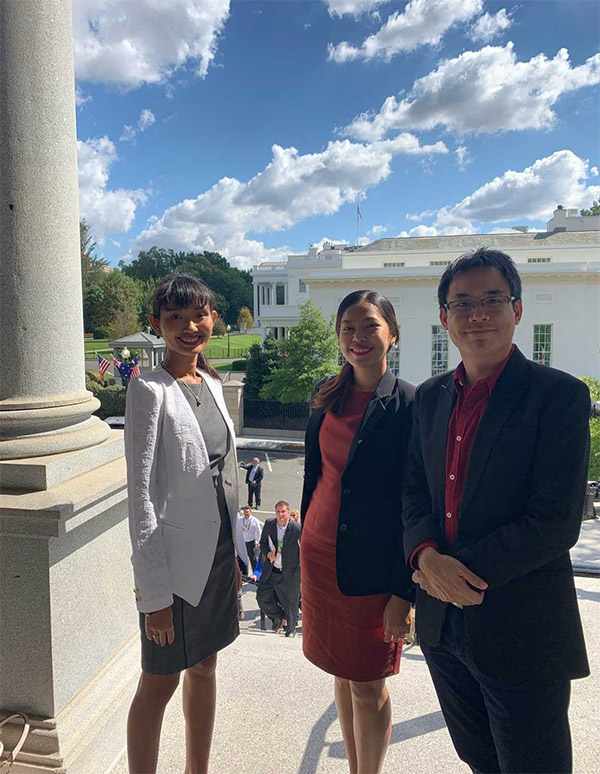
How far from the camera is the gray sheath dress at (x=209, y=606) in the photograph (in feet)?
7.02

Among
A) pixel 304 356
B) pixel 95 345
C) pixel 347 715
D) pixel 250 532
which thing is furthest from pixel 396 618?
pixel 95 345

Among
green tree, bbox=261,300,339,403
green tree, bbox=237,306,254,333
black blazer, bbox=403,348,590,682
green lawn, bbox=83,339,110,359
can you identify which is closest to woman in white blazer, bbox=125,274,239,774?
black blazer, bbox=403,348,590,682

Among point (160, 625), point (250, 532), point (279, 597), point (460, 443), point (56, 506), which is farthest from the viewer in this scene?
point (250, 532)

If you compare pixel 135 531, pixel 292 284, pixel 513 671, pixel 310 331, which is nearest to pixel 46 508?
pixel 135 531

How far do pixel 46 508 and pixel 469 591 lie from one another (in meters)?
1.82

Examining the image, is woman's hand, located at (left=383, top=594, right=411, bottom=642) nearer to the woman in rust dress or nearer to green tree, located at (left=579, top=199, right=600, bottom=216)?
the woman in rust dress

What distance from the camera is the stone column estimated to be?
2.69 meters

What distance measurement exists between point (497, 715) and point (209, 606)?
3.85 feet

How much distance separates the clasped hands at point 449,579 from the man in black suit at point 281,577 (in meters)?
5.26

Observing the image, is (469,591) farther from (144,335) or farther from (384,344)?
(144,335)

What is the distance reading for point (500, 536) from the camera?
167 centimetres

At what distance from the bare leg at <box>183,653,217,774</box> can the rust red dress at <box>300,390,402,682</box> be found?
464mm

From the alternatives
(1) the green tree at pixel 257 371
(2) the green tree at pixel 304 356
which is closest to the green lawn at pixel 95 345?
(1) the green tree at pixel 257 371

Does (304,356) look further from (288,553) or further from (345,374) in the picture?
(345,374)
